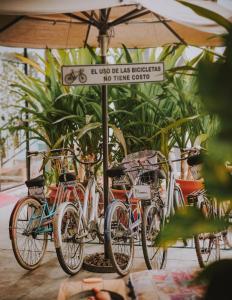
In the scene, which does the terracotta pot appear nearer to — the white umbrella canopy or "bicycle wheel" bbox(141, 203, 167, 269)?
"bicycle wheel" bbox(141, 203, 167, 269)

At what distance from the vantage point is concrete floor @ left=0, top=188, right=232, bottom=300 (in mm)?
3000

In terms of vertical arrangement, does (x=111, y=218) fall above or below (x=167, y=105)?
below

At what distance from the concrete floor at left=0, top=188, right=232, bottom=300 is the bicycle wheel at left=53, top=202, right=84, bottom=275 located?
0.09 metres

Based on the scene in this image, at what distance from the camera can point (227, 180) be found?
0.46 m

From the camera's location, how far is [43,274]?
3381mm

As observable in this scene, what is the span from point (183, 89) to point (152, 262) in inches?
74.9

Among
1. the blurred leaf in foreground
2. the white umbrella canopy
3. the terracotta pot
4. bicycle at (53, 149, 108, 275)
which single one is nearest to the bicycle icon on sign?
the white umbrella canopy

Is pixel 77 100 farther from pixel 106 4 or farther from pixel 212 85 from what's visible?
pixel 212 85

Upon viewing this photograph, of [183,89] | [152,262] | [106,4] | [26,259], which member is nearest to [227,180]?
[106,4]

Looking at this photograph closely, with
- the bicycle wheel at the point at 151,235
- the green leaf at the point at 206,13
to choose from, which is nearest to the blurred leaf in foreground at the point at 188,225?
the green leaf at the point at 206,13

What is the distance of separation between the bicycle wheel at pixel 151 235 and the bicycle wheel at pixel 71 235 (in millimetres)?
515

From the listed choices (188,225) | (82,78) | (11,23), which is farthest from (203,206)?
(188,225)

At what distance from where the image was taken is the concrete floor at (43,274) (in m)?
3.00

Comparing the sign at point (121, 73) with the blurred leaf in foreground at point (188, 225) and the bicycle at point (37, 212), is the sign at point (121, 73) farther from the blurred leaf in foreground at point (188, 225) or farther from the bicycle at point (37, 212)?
the blurred leaf in foreground at point (188, 225)
